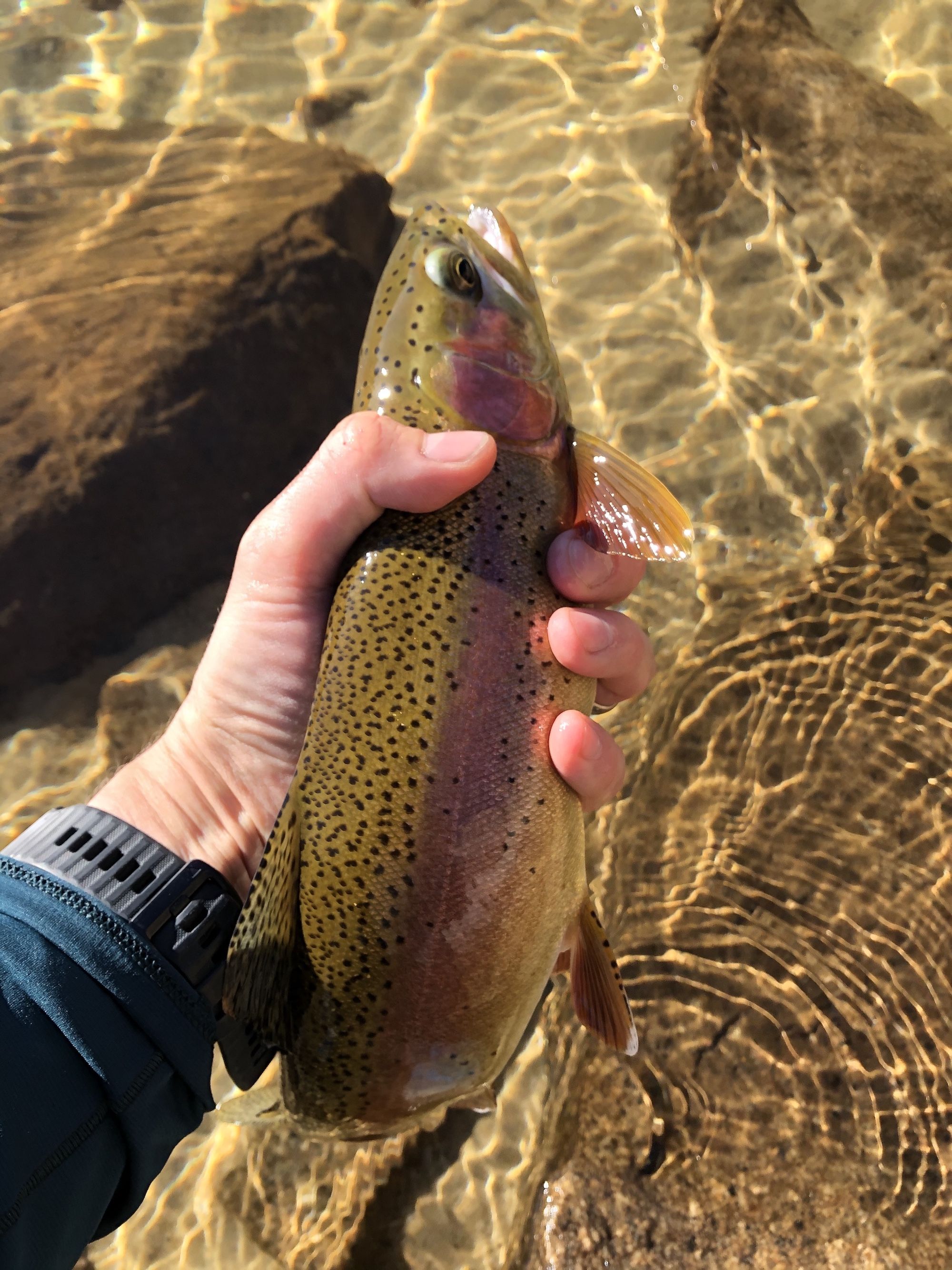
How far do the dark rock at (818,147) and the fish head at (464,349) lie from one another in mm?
3449

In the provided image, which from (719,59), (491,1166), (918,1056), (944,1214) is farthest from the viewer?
(719,59)

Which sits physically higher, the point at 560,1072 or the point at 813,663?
the point at 813,663

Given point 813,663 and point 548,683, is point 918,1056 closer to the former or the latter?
point 813,663

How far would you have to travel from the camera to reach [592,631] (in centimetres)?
261

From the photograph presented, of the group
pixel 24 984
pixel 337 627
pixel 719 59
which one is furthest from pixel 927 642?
pixel 719 59

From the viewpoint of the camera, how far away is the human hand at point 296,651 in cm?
260

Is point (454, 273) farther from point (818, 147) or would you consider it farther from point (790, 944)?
point (818, 147)

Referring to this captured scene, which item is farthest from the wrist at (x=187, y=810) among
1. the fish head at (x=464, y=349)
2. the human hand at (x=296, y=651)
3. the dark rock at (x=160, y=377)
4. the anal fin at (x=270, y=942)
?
the dark rock at (x=160, y=377)

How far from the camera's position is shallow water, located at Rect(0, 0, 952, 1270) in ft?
10.4

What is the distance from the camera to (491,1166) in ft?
12.2

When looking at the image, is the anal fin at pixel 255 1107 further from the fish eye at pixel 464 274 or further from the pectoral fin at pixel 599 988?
the fish eye at pixel 464 274

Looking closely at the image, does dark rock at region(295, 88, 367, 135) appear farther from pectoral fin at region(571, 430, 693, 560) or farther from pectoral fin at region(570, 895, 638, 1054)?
pectoral fin at region(570, 895, 638, 1054)

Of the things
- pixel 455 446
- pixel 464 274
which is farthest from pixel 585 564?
pixel 464 274

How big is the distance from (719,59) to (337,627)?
5.41 m
